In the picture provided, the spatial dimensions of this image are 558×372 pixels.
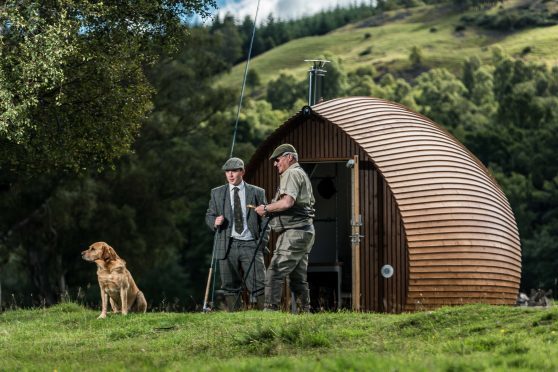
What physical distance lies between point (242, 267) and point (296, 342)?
476 cm

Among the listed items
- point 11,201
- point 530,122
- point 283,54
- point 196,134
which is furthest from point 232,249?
point 283,54

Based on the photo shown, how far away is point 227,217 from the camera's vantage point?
15.6 m

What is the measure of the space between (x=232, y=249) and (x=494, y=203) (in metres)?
5.87

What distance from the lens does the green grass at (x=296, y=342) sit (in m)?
9.13

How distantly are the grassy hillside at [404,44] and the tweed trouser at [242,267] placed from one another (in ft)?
364

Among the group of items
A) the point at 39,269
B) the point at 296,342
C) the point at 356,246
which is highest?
the point at 296,342

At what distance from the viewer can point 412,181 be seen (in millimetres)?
18266

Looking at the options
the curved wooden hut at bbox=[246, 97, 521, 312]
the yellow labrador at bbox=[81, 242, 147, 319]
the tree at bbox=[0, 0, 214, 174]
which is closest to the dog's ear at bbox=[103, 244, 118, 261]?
the yellow labrador at bbox=[81, 242, 147, 319]

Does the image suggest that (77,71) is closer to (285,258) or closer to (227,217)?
(227,217)

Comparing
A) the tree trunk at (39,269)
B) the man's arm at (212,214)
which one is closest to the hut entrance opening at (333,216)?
the man's arm at (212,214)

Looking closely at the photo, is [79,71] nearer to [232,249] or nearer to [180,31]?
[180,31]

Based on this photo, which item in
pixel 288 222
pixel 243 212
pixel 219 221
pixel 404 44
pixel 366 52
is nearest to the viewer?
pixel 288 222

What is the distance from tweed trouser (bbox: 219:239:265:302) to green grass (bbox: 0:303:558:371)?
4.93 ft

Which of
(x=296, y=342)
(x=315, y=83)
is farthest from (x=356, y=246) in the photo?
(x=296, y=342)
